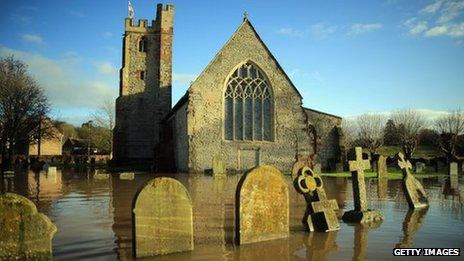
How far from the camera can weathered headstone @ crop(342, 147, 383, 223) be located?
28.0 ft

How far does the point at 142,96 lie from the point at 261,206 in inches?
1430

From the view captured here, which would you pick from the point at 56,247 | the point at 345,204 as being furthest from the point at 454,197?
the point at 56,247

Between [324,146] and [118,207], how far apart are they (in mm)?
24461

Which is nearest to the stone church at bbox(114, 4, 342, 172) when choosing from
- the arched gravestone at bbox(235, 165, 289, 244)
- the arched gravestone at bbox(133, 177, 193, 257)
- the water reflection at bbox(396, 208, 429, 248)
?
the water reflection at bbox(396, 208, 429, 248)

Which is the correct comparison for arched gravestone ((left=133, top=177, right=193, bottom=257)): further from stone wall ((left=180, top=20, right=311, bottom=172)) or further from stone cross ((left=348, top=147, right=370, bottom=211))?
stone wall ((left=180, top=20, right=311, bottom=172))

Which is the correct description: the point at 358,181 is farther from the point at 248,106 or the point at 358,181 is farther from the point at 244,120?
the point at 248,106

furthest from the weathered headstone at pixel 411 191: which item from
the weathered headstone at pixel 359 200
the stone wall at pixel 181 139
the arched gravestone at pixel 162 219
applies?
the stone wall at pixel 181 139

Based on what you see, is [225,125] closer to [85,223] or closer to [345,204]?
[345,204]

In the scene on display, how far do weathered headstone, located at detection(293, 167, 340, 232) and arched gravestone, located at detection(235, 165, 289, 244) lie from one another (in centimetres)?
84

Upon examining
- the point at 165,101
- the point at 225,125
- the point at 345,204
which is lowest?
the point at 345,204

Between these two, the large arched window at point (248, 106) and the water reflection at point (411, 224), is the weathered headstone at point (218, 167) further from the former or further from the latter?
the water reflection at point (411, 224)

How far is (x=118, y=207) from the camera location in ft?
36.1

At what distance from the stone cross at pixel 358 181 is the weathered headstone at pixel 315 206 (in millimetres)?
1021

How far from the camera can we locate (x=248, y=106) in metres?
31.4
